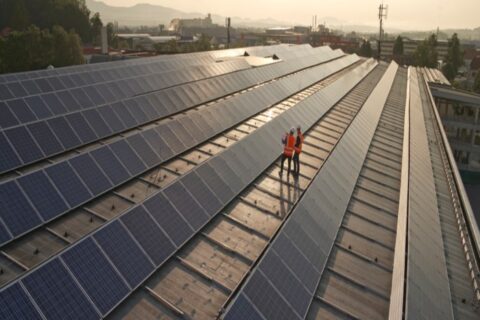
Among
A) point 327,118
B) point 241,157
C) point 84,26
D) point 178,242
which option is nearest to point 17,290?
point 178,242

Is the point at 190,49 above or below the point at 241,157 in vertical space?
above

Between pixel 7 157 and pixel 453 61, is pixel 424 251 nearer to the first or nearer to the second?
pixel 7 157

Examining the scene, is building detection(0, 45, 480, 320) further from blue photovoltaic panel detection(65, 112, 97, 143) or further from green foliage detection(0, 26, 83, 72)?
green foliage detection(0, 26, 83, 72)

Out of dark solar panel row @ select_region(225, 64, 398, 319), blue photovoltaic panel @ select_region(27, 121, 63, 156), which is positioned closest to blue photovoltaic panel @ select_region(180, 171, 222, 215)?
dark solar panel row @ select_region(225, 64, 398, 319)

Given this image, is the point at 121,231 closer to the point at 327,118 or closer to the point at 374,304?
the point at 374,304

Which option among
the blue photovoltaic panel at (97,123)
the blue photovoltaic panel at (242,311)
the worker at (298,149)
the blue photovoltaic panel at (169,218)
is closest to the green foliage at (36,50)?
the blue photovoltaic panel at (97,123)

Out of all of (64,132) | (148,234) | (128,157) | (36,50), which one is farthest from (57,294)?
(36,50)

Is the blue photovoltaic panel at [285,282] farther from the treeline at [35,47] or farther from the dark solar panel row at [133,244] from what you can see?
the treeline at [35,47]
